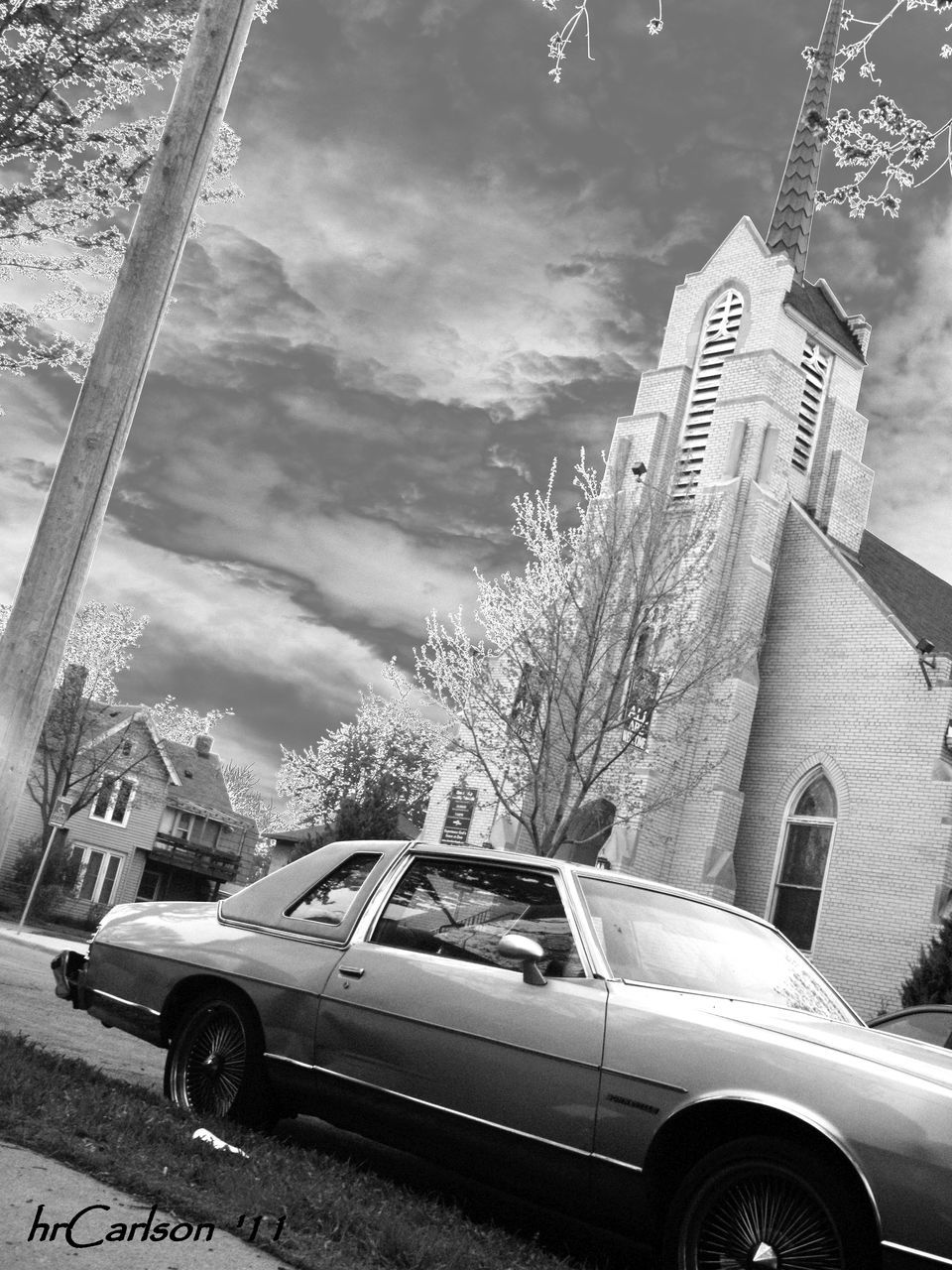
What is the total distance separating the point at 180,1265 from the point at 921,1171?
7.04 ft

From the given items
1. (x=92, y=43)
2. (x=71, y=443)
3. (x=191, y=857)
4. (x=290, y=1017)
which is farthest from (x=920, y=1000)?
(x=191, y=857)

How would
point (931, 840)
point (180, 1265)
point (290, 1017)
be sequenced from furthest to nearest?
point (931, 840) → point (290, 1017) → point (180, 1265)

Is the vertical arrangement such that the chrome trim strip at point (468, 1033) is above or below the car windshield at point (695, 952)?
below

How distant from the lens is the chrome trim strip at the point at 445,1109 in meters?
4.34

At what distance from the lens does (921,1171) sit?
3.50 m

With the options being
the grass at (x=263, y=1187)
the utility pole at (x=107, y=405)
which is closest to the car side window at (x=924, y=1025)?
the grass at (x=263, y=1187)

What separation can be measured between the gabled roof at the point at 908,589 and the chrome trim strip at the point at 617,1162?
21.6 metres

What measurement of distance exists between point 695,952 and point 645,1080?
835 millimetres

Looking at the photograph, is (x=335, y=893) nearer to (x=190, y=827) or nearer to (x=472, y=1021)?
(x=472, y=1021)

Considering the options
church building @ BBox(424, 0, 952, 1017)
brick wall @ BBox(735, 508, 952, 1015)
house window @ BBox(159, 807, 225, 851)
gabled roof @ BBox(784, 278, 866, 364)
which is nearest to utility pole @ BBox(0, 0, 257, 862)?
church building @ BBox(424, 0, 952, 1017)

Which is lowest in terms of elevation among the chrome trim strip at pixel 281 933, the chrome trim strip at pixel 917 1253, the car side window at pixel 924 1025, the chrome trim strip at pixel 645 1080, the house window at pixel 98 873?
the house window at pixel 98 873

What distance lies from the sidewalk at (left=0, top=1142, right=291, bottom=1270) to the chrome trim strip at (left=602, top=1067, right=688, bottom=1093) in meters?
1.30

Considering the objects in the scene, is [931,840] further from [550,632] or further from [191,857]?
[191,857]

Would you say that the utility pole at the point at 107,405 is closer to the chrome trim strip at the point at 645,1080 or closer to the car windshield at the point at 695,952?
the car windshield at the point at 695,952
